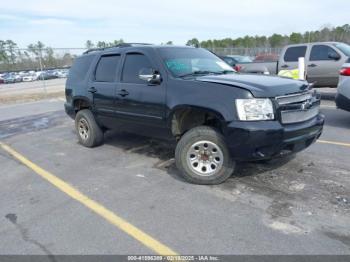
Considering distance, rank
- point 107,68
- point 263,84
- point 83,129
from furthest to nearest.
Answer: point 83,129
point 107,68
point 263,84

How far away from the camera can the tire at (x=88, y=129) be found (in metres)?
6.57

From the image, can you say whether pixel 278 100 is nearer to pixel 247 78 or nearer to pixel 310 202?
pixel 247 78

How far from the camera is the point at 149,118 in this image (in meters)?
5.11

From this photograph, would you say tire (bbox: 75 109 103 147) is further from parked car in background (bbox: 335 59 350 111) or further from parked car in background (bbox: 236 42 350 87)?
parked car in background (bbox: 236 42 350 87)

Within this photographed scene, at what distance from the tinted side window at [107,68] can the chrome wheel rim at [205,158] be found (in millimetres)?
2176

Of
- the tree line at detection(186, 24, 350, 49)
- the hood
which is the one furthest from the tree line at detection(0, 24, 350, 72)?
the hood

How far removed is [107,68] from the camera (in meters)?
6.07

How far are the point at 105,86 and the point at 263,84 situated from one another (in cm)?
290

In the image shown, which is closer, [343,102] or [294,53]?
[343,102]

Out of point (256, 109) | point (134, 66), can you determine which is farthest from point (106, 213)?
point (134, 66)

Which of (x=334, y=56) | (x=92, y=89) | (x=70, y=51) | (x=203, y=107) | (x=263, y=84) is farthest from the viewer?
(x=70, y=51)

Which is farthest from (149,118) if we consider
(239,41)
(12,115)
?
(239,41)

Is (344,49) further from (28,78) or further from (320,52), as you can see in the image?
(28,78)

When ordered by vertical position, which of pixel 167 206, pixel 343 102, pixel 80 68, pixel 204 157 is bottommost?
pixel 167 206
